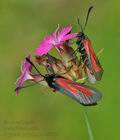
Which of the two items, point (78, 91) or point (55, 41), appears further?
point (55, 41)

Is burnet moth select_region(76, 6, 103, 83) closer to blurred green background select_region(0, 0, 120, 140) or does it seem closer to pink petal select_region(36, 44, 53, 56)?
pink petal select_region(36, 44, 53, 56)

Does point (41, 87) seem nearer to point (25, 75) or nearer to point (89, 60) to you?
point (25, 75)

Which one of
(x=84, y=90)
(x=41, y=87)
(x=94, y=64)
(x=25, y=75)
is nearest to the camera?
(x=84, y=90)

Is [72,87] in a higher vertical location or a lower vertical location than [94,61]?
lower

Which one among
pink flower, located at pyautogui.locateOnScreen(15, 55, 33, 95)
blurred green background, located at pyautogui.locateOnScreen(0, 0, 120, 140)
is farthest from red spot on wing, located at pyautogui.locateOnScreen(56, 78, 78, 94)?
blurred green background, located at pyautogui.locateOnScreen(0, 0, 120, 140)

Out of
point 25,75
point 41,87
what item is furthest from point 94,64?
point 41,87

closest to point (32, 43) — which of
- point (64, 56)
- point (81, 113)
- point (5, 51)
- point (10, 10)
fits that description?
point (5, 51)
